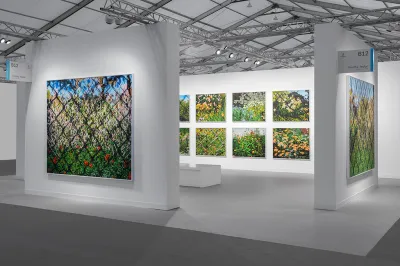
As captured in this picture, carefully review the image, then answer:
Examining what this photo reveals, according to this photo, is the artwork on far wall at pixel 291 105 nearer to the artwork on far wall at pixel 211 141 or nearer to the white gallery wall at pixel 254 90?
the white gallery wall at pixel 254 90

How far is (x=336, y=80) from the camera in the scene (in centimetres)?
938

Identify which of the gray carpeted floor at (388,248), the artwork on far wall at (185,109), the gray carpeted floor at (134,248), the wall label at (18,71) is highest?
the wall label at (18,71)

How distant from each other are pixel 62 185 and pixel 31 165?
115 centimetres

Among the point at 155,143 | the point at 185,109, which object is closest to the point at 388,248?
the point at 155,143

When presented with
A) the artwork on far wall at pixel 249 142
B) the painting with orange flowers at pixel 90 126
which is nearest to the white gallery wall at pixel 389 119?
the artwork on far wall at pixel 249 142

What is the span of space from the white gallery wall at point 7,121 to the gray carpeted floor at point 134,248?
728 inches

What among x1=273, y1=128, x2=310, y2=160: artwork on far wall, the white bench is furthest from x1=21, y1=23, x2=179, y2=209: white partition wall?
x1=273, y1=128, x2=310, y2=160: artwork on far wall

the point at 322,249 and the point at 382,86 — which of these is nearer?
the point at 322,249

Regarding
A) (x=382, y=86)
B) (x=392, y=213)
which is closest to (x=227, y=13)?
(x=382, y=86)

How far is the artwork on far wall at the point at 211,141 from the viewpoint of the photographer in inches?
719

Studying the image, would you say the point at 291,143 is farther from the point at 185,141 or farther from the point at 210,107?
the point at 185,141

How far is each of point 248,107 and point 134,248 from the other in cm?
1224

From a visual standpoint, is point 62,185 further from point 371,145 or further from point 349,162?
point 371,145

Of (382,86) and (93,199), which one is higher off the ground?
(382,86)
